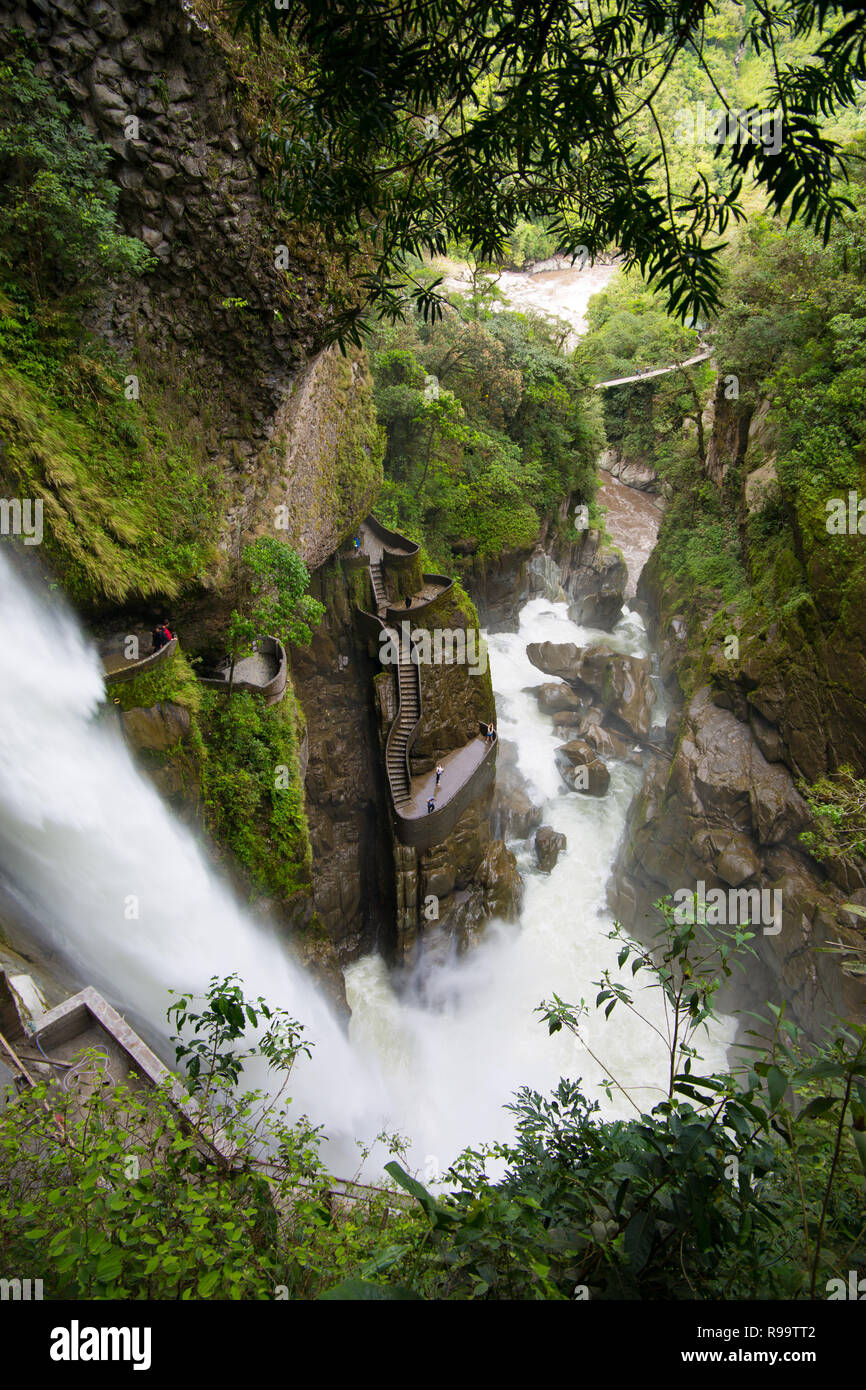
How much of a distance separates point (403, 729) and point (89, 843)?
9.91 meters

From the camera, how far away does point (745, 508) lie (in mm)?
20312

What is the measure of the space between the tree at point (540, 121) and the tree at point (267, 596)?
25.7 feet

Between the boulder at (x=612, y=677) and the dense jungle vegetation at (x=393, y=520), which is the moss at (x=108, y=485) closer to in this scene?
the dense jungle vegetation at (x=393, y=520)

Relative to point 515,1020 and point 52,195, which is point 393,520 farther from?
point 515,1020

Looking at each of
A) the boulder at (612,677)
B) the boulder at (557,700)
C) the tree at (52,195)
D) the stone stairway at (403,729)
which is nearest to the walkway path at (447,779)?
the stone stairway at (403,729)

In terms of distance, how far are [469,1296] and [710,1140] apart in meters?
1.33

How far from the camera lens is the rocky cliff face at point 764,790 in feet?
45.9

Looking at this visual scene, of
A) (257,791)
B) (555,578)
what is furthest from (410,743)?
(555,578)

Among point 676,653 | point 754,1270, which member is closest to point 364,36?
point 754,1270

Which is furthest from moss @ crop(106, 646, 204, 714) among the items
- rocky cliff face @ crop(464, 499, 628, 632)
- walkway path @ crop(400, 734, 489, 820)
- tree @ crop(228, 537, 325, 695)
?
rocky cliff face @ crop(464, 499, 628, 632)

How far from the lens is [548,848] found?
20719mm
